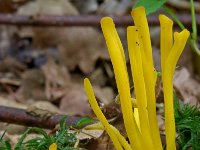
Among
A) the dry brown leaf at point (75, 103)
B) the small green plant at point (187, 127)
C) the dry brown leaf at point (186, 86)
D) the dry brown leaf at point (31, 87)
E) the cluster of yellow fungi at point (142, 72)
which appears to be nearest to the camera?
the cluster of yellow fungi at point (142, 72)

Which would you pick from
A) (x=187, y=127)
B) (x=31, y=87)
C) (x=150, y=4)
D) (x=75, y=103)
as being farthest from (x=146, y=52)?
(x=31, y=87)

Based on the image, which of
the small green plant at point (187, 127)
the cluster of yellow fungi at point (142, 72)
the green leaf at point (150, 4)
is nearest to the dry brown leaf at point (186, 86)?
the green leaf at point (150, 4)

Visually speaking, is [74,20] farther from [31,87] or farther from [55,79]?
[31,87]

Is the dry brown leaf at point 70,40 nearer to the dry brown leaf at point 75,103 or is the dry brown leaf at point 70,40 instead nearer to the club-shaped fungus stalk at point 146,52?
the dry brown leaf at point 75,103

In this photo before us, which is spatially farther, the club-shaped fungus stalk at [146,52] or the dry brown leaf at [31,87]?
the dry brown leaf at [31,87]

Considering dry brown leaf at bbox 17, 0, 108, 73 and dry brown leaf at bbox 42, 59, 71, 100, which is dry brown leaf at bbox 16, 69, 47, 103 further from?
dry brown leaf at bbox 17, 0, 108, 73

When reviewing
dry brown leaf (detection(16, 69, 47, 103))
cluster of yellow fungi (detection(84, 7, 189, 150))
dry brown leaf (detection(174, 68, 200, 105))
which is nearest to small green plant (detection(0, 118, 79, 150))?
cluster of yellow fungi (detection(84, 7, 189, 150))

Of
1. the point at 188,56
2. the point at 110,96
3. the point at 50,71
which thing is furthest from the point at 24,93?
the point at 188,56

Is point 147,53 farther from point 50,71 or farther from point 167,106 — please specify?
point 50,71
